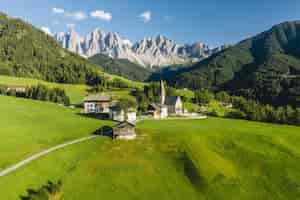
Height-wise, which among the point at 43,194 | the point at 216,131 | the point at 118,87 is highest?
the point at 118,87

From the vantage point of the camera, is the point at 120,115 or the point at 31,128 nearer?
the point at 31,128

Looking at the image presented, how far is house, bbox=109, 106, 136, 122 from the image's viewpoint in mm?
90688

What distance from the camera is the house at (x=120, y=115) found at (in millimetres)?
90688

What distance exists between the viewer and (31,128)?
68500mm

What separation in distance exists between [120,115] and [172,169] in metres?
43.0

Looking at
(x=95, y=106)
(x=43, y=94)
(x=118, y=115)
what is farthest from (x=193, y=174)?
(x=43, y=94)

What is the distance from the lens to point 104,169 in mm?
49500

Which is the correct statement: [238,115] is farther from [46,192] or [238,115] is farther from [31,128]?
[46,192]

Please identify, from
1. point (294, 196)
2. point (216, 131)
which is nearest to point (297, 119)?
point (216, 131)

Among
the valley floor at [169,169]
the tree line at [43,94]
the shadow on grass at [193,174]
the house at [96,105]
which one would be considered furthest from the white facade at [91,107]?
the shadow on grass at [193,174]

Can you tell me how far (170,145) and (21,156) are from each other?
3253cm

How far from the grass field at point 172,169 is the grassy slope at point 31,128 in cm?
658

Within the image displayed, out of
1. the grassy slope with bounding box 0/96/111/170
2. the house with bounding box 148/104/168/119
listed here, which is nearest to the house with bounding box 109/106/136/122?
the grassy slope with bounding box 0/96/111/170

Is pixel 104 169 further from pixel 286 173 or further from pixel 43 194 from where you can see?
pixel 286 173
